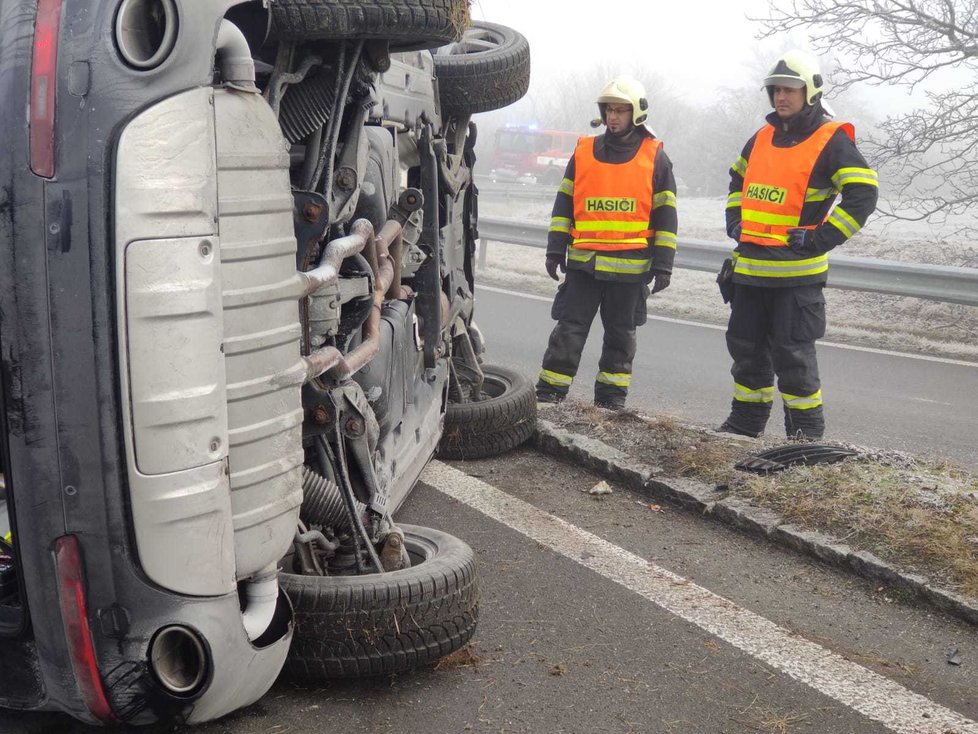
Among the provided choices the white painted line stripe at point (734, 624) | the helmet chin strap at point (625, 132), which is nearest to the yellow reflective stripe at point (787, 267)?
the helmet chin strap at point (625, 132)

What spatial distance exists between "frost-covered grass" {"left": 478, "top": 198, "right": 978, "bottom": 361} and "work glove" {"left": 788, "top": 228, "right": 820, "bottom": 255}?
3.53 m

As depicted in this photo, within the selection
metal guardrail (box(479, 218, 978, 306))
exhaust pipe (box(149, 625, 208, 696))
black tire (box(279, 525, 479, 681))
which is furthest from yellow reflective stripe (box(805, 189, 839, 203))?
exhaust pipe (box(149, 625, 208, 696))

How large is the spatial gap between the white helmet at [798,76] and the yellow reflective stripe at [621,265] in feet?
3.68

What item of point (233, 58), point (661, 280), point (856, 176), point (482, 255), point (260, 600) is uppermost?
point (233, 58)

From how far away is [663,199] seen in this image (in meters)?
6.34

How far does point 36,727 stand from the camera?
2.58 meters

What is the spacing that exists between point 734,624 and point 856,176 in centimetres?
307

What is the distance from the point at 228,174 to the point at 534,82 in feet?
227

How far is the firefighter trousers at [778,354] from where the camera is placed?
582 centimetres

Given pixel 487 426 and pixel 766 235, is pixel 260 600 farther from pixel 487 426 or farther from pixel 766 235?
pixel 766 235

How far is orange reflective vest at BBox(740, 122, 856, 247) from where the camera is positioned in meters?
5.71

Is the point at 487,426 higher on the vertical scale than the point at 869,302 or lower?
higher

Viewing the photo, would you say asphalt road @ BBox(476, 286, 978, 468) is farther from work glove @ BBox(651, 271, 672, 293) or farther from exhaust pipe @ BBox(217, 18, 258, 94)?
exhaust pipe @ BBox(217, 18, 258, 94)

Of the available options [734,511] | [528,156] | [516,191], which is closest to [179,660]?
[734,511]
